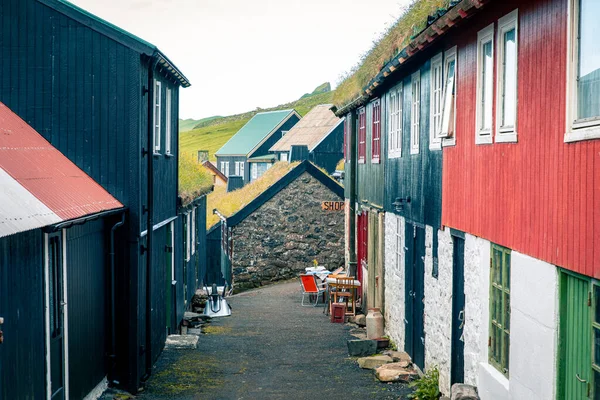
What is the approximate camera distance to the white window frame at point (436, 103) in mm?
11570

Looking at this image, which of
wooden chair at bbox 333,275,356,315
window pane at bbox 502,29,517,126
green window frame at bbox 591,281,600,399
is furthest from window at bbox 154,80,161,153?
green window frame at bbox 591,281,600,399

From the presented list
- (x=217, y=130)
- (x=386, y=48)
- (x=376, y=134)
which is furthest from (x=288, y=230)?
(x=217, y=130)

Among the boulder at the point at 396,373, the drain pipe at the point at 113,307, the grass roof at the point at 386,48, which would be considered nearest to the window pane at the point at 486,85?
the grass roof at the point at 386,48

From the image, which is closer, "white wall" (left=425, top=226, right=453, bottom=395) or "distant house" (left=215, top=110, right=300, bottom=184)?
"white wall" (left=425, top=226, right=453, bottom=395)

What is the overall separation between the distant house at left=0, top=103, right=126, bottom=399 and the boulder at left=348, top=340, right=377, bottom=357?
15.7ft

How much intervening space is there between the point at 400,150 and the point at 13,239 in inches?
340

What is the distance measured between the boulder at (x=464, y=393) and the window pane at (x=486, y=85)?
3.00m

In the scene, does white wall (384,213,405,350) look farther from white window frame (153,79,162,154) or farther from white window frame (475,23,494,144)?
white window frame (475,23,494,144)

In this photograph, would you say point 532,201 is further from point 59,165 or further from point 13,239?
point 59,165

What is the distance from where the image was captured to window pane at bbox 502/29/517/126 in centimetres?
806

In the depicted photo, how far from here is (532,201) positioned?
24.1 feet

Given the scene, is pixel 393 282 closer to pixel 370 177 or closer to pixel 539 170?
pixel 370 177

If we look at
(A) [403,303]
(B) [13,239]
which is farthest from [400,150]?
(B) [13,239]

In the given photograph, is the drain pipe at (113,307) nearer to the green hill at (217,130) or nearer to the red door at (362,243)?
the red door at (362,243)
